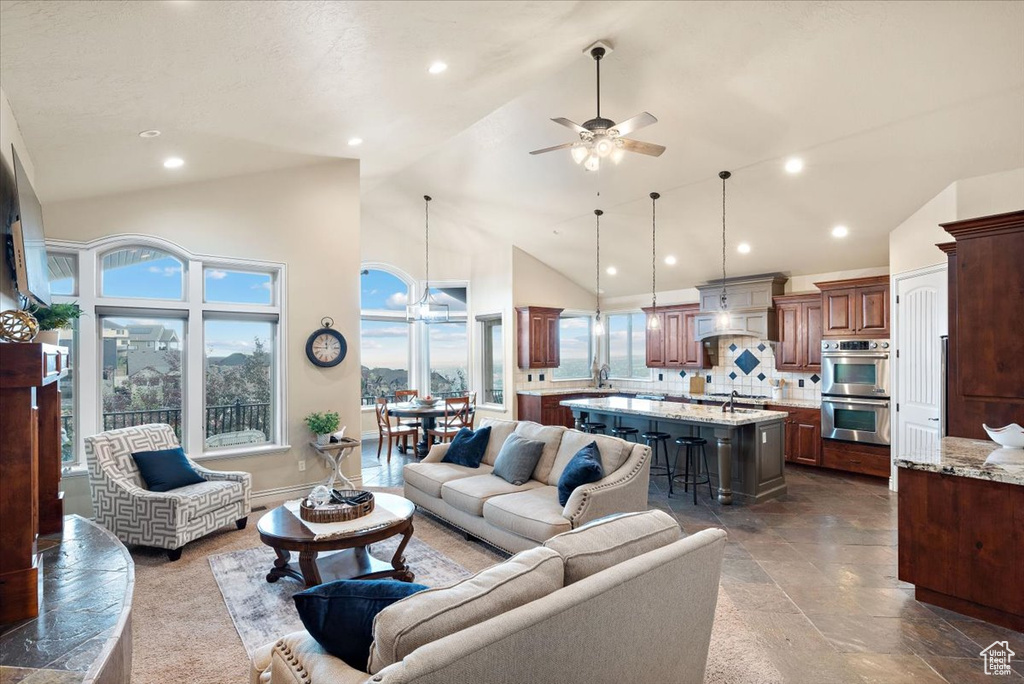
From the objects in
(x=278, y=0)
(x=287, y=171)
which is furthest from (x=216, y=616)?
(x=287, y=171)

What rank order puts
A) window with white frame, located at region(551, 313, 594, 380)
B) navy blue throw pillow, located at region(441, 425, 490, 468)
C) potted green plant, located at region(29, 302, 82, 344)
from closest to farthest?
potted green plant, located at region(29, 302, 82, 344)
navy blue throw pillow, located at region(441, 425, 490, 468)
window with white frame, located at region(551, 313, 594, 380)

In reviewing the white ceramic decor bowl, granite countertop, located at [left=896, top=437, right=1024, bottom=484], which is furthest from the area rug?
the white ceramic decor bowl

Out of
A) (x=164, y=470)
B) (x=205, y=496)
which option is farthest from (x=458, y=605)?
(x=164, y=470)

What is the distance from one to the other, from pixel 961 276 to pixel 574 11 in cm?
311

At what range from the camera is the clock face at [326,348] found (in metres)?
5.50

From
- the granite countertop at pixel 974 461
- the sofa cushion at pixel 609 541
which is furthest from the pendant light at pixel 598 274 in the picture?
the sofa cushion at pixel 609 541

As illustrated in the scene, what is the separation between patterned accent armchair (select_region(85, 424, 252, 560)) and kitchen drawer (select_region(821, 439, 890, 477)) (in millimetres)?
6587

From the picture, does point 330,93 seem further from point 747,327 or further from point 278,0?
point 747,327

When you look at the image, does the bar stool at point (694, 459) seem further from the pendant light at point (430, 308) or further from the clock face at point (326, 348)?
the pendant light at point (430, 308)

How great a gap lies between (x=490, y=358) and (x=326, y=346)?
395 cm

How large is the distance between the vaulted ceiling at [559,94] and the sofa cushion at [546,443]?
2.90 m

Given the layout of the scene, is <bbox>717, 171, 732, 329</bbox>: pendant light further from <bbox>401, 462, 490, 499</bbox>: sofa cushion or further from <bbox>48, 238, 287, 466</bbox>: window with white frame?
<bbox>48, 238, 287, 466</bbox>: window with white frame

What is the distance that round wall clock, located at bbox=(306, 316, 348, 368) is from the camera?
217 inches

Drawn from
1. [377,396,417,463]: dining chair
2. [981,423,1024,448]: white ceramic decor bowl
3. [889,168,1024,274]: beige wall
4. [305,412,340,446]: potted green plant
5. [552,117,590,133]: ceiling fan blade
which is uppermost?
[552,117,590,133]: ceiling fan blade
